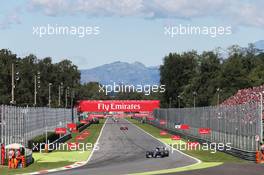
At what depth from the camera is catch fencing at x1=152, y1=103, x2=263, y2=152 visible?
43688mm

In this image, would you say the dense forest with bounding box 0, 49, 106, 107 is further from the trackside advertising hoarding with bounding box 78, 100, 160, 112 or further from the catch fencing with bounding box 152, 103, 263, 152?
the catch fencing with bounding box 152, 103, 263, 152

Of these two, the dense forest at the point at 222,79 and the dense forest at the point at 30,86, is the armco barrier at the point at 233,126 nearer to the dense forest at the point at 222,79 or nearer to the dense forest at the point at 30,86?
the dense forest at the point at 222,79

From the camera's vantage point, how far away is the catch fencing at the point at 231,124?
43688 mm

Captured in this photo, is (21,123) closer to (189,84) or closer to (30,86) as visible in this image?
(30,86)

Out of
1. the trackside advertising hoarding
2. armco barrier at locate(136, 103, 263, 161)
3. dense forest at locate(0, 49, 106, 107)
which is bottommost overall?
armco barrier at locate(136, 103, 263, 161)

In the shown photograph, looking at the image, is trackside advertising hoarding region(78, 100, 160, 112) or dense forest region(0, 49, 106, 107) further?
dense forest region(0, 49, 106, 107)

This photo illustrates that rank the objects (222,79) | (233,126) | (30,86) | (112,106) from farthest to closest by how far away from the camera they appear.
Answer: (30,86) < (222,79) < (112,106) < (233,126)

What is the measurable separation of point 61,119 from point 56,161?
5977cm

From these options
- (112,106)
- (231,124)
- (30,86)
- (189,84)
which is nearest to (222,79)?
(189,84)

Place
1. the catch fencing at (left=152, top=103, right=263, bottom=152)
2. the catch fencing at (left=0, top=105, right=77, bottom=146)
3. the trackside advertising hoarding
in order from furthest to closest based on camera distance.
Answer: the trackside advertising hoarding
the catch fencing at (left=0, top=105, right=77, bottom=146)
the catch fencing at (left=152, top=103, right=263, bottom=152)

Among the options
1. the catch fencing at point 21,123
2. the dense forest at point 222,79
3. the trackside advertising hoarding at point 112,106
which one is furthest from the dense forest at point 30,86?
the catch fencing at point 21,123

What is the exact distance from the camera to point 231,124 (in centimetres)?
5234

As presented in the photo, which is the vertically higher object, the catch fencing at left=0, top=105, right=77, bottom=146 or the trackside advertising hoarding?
the trackside advertising hoarding

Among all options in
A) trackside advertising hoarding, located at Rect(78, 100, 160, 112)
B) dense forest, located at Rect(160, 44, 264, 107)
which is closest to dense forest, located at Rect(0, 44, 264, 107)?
dense forest, located at Rect(160, 44, 264, 107)
